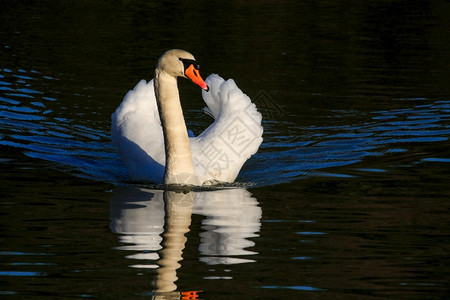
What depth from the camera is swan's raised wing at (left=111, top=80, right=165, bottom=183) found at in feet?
34.3

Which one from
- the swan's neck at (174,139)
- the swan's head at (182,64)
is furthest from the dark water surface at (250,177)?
the swan's head at (182,64)

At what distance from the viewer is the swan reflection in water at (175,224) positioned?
7500mm

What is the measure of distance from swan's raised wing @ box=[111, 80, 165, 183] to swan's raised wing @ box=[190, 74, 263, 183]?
0.43 metres

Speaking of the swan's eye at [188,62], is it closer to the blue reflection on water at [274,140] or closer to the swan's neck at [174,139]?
the swan's neck at [174,139]

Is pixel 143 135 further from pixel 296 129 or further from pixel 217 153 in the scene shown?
pixel 296 129

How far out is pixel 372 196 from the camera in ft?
32.3

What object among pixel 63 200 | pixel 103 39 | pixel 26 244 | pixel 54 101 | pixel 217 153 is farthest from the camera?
pixel 103 39

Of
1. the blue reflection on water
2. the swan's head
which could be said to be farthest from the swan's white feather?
the swan's head

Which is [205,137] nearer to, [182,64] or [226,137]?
[226,137]

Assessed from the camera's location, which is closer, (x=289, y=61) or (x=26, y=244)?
(x=26, y=244)

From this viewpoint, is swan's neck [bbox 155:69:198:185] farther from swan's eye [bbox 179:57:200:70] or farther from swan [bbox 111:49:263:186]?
swan's eye [bbox 179:57:200:70]

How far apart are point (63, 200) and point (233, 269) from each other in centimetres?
291

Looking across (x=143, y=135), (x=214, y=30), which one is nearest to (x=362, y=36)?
(x=214, y=30)

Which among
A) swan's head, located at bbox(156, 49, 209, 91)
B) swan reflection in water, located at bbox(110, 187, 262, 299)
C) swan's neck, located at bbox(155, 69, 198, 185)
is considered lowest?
swan reflection in water, located at bbox(110, 187, 262, 299)
